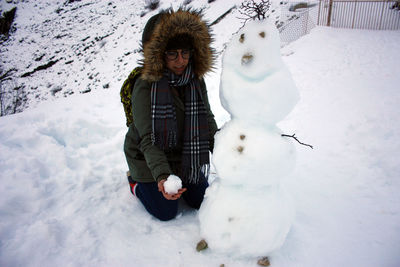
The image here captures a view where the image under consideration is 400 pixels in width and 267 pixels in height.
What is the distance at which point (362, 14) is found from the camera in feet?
24.9

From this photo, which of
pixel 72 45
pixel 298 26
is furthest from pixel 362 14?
pixel 72 45

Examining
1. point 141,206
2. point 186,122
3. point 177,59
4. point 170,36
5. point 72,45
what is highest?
point 170,36

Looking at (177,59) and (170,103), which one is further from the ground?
(177,59)

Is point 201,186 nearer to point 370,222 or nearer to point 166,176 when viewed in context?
point 166,176

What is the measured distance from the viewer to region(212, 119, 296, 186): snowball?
110 cm

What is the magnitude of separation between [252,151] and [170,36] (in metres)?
0.83

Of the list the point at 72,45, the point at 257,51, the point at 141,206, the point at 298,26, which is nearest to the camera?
the point at 257,51

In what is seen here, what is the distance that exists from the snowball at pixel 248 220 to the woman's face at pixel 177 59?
2.59 ft

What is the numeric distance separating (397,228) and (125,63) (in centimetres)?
1102

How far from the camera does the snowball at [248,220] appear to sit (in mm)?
1195

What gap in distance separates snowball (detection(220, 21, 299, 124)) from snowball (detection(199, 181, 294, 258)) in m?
0.42

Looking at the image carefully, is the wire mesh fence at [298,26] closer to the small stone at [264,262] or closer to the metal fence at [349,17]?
the metal fence at [349,17]

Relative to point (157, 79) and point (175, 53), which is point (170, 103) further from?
point (175, 53)

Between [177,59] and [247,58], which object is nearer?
[247,58]
